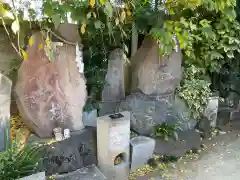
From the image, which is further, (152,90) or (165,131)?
(152,90)

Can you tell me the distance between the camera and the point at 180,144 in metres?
3.09

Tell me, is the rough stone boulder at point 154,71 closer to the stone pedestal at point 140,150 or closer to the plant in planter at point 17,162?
the stone pedestal at point 140,150

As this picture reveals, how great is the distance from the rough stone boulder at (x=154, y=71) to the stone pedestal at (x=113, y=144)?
710 mm

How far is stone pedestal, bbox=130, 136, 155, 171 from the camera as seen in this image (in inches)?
107

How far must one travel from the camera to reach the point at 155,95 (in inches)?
124

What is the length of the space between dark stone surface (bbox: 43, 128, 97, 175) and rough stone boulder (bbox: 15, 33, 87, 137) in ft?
0.66

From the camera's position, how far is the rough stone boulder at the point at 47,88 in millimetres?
2459

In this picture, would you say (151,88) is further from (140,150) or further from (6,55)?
(6,55)

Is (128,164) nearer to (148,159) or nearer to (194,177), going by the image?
(148,159)

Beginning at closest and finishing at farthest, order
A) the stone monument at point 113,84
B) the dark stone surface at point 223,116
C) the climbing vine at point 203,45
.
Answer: the climbing vine at point 203,45 → the stone monument at point 113,84 → the dark stone surface at point 223,116

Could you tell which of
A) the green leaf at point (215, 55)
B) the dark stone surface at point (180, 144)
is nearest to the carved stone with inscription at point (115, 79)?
the dark stone surface at point (180, 144)

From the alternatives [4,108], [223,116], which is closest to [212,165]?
[223,116]

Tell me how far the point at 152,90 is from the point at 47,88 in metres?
1.33

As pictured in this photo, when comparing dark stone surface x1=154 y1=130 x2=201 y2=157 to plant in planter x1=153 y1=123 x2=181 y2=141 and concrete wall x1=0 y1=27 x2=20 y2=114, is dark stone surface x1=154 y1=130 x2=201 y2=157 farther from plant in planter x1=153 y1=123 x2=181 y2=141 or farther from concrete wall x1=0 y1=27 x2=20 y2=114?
concrete wall x1=0 y1=27 x2=20 y2=114
